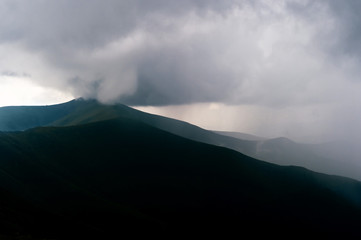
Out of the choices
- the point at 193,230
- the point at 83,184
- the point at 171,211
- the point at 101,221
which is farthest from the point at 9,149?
the point at 193,230

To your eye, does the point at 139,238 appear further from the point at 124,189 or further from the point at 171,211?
the point at 124,189

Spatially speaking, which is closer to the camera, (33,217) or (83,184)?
(33,217)

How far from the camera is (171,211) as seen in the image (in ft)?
595

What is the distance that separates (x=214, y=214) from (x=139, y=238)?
228ft

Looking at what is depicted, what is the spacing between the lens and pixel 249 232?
596ft

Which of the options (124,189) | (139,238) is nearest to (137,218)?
(139,238)

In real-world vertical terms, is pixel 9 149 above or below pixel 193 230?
above

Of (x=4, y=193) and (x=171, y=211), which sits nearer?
(x=4, y=193)

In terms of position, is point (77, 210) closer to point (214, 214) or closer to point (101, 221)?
point (101, 221)

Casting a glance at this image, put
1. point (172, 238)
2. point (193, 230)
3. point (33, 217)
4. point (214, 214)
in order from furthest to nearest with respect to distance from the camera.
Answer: point (214, 214) < point (193, 230) < point (172, 238) < point (33, 217)

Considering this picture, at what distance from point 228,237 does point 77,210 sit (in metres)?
79.7

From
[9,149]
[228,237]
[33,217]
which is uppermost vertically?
[9,149]

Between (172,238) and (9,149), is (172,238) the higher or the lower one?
the lower one

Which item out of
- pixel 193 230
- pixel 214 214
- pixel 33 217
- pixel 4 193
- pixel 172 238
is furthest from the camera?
pixel 214 214
